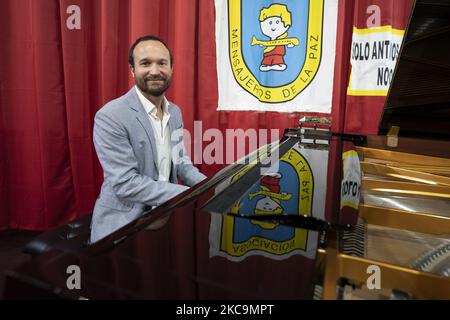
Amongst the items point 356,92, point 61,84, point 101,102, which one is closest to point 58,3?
point 61,84

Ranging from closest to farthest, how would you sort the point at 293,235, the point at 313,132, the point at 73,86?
the point at 293,235, the point at 313,132, the point at 73,86

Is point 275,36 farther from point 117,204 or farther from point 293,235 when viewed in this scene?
point 293,235

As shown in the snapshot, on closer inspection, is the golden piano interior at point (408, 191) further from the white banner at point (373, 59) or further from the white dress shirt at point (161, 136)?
the white dress shirt at point (161, 136)

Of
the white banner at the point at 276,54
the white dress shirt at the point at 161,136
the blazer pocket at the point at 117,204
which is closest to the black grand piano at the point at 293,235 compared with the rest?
the blazer pocket at the point at 117,204

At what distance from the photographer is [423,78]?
4.46ft

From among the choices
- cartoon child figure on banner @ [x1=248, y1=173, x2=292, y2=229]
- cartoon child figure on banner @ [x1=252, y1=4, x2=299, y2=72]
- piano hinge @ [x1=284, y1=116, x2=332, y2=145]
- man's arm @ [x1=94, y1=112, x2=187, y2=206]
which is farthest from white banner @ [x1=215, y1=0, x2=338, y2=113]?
cartoon child figure on banner @ [x1=248, y1=173, x2=292, y2=229]

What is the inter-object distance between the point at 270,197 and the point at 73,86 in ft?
6.14

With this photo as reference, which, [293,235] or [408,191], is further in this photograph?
[408,191]

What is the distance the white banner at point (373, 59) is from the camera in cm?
182

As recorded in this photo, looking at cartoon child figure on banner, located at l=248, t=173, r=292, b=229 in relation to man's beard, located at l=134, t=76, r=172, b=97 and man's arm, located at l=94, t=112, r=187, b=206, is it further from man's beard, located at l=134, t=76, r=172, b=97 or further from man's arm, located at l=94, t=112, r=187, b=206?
man's beard, located at l=134, t=76, r=172, b=97

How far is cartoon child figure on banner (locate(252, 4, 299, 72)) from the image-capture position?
1.99 metres

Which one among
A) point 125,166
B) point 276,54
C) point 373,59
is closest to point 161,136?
point 125,166

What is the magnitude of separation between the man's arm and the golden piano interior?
688 millimetres

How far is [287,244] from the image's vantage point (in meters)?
0.55
